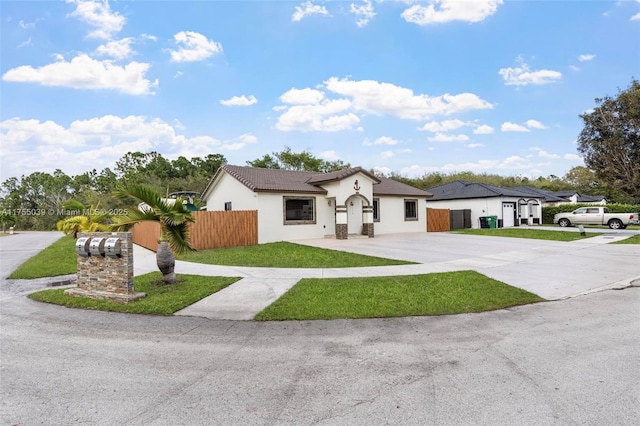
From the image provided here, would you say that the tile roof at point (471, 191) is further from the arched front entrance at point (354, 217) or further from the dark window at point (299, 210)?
the dark window at point (299, 210)

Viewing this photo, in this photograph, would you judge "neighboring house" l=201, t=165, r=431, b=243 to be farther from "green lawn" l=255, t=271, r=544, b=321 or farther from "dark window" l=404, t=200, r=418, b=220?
"green lawn" l=255, t=271, r=544, b=321

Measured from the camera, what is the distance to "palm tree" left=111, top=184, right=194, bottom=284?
795cm

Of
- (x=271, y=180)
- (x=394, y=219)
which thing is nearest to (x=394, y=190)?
(x=394, y=219)

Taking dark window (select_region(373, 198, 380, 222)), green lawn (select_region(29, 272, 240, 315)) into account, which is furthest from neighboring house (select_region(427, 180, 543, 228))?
green lawn (select_region(29, 272, 240, 315))

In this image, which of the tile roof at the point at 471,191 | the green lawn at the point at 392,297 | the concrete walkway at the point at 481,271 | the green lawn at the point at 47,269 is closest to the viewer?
the green lawn at the point at 392,297

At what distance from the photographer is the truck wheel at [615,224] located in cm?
2565

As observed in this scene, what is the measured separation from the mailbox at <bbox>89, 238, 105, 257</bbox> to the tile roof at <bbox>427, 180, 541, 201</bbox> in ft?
95.4

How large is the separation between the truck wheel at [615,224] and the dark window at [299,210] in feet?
76.0

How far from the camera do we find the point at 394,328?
17.4 ft

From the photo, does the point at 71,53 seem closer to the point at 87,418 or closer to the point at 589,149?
the point at 87,418

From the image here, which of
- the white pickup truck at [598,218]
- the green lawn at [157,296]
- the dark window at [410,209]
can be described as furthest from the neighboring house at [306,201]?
the white pickup truck at [598,218]

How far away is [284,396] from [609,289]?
27.1ft

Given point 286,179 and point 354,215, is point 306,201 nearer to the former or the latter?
point 286,179

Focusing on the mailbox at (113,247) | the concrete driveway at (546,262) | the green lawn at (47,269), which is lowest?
the concrete driveway at (546,262)
